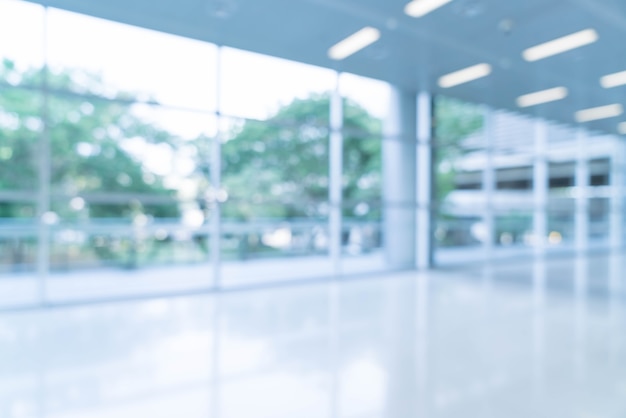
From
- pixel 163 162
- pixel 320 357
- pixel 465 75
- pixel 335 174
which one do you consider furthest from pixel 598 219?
pixel 163 162

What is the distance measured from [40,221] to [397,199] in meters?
6.07

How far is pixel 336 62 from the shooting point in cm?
605

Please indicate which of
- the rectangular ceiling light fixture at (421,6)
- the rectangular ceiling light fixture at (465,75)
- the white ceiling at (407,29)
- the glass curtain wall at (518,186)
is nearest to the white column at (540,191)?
the glass curtain wall at (518,186)

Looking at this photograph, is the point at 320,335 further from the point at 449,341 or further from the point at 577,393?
the point at 577,393

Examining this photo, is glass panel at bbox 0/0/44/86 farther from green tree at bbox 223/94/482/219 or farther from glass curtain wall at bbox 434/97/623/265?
glass curtain wall at bbox 434/97/623/265

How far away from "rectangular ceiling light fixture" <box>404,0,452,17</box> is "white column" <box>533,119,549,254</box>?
7.17 metres

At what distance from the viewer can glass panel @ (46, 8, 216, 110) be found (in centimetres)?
473

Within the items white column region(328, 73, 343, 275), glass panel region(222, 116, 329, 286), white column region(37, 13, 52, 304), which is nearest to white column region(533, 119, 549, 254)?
glass panel region(222, 116, 329, 286)

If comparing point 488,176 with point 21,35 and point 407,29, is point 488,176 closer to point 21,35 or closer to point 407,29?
point 407,29

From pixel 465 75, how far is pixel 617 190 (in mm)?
9202

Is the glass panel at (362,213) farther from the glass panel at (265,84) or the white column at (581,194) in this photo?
the white column at (581,194)

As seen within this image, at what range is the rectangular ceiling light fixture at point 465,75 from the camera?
20.7ft

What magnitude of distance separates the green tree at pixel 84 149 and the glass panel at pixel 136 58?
1.23 metres

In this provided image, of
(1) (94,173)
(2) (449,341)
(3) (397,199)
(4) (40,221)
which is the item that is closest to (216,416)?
(2) (449,341)
